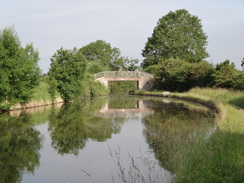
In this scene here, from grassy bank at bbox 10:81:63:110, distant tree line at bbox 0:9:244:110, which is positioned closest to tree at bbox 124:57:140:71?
distant tree line at bbox 0:9:244:110

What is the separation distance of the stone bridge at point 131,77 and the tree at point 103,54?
17.6 metres

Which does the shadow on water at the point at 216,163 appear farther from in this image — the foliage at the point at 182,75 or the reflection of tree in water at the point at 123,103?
the foliage at the point at 182,75

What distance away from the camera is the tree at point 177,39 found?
216 ft

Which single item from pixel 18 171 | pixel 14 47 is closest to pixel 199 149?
pixel 18 171

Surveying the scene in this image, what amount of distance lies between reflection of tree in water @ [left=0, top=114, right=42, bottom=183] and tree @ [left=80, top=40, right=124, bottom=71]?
66.1 m

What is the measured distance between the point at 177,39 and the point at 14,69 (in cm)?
4569

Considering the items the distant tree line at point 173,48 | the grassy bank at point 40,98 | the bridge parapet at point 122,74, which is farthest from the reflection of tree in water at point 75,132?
the bridge parapet at point 122,74

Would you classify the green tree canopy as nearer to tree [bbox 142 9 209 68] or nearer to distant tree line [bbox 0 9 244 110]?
distant tree line [bbox 0 9 244 110]

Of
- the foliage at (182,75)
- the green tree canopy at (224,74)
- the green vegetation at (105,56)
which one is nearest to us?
the green tree canopy at (224,74)

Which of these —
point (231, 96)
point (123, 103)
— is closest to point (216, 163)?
point (231, 96)

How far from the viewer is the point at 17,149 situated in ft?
40.8

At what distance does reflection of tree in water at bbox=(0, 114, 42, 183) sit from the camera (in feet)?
31.0

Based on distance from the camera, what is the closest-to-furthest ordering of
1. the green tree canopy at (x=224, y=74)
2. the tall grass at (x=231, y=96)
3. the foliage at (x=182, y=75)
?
the tall grass at (x=231, y=96) → the green tree canopy at (x=224, y=74) → the foliage at (x=182, y=75)

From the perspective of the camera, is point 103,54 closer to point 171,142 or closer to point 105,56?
point 105,56
